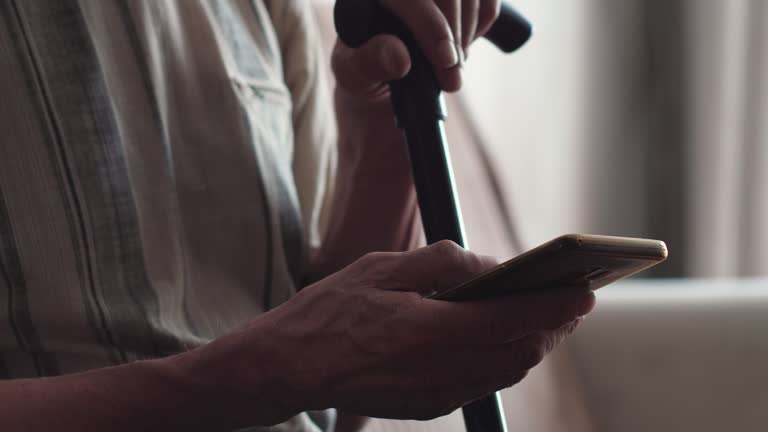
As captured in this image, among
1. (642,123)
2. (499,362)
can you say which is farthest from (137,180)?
(642,123)

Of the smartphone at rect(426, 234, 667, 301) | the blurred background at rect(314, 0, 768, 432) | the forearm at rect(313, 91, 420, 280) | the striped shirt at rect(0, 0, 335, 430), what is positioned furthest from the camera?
the blurred background at rect(314, 0, 768, 432)

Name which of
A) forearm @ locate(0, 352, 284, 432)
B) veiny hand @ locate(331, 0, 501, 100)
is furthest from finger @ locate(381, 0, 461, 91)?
forearm @ locate(0, 352, 284, 432)

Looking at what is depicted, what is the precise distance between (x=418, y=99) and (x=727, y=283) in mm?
684

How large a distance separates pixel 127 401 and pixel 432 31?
30cm

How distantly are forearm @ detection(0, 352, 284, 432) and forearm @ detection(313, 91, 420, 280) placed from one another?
1.06ft

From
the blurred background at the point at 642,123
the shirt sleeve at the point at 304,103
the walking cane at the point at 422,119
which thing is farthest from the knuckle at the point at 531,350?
the blurred background at the point at 642,123

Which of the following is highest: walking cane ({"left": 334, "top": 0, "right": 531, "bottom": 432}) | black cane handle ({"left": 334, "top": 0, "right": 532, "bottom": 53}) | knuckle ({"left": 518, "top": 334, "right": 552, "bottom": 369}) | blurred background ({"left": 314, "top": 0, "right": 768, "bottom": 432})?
black cane handle ({"left": 334, "top": 0, "right": 532, "bottom": 53})

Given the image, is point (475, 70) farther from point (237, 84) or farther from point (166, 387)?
point (166, 387)

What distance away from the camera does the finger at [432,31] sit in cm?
57

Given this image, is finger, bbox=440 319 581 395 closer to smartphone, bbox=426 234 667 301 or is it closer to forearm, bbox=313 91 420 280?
smartphone, bbox=426 234 667 301

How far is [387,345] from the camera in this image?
42 cm

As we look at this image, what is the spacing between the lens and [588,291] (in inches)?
17.0

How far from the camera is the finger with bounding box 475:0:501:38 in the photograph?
0.63 meters

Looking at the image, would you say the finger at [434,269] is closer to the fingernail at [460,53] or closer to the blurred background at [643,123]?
the fingernail at [460,53]
